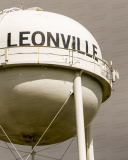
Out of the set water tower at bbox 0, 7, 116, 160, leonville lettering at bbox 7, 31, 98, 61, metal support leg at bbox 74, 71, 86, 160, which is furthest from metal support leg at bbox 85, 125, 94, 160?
leonville lettering at bbox 7, 31, 98, 61

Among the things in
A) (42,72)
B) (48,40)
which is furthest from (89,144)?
(48,40)

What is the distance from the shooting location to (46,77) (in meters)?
17.6

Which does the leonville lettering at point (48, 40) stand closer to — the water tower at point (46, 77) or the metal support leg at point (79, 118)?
the water tower at point (46, 77)

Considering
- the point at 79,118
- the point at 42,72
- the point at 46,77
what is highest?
the point at 42,72

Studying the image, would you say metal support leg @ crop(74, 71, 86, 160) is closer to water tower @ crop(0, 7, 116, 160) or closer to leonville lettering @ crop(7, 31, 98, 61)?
water tower @ crop(0, 7, 116, 160)

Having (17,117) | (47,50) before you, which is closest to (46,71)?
(47,50)

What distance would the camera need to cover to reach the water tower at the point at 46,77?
57.5 feet

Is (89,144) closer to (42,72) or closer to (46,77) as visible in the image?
(46,77)

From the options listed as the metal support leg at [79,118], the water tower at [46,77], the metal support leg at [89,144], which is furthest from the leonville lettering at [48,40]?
the metal support leg at [89,144]

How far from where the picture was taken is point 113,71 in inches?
806

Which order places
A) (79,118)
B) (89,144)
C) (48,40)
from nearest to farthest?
1. (79,118)
2. (48,40)
3. (89,144)

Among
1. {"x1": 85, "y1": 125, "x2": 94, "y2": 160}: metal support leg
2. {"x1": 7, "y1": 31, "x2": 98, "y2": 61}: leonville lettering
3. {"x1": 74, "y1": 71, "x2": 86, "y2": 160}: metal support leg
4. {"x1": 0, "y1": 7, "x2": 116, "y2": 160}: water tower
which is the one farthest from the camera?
{"x1": 85, "y1": 125, "x2": 94, "y2": 160}: metal support leg

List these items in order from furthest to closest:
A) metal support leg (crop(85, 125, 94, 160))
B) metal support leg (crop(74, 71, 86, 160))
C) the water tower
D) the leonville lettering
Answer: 1. metal support leg (crop(85, 125, 94, 160))
2. the leonville lettering
3. the water tower
4. metal support leg (crop(74, 71, 86, 160))

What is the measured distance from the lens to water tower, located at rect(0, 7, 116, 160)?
57.5 feet
